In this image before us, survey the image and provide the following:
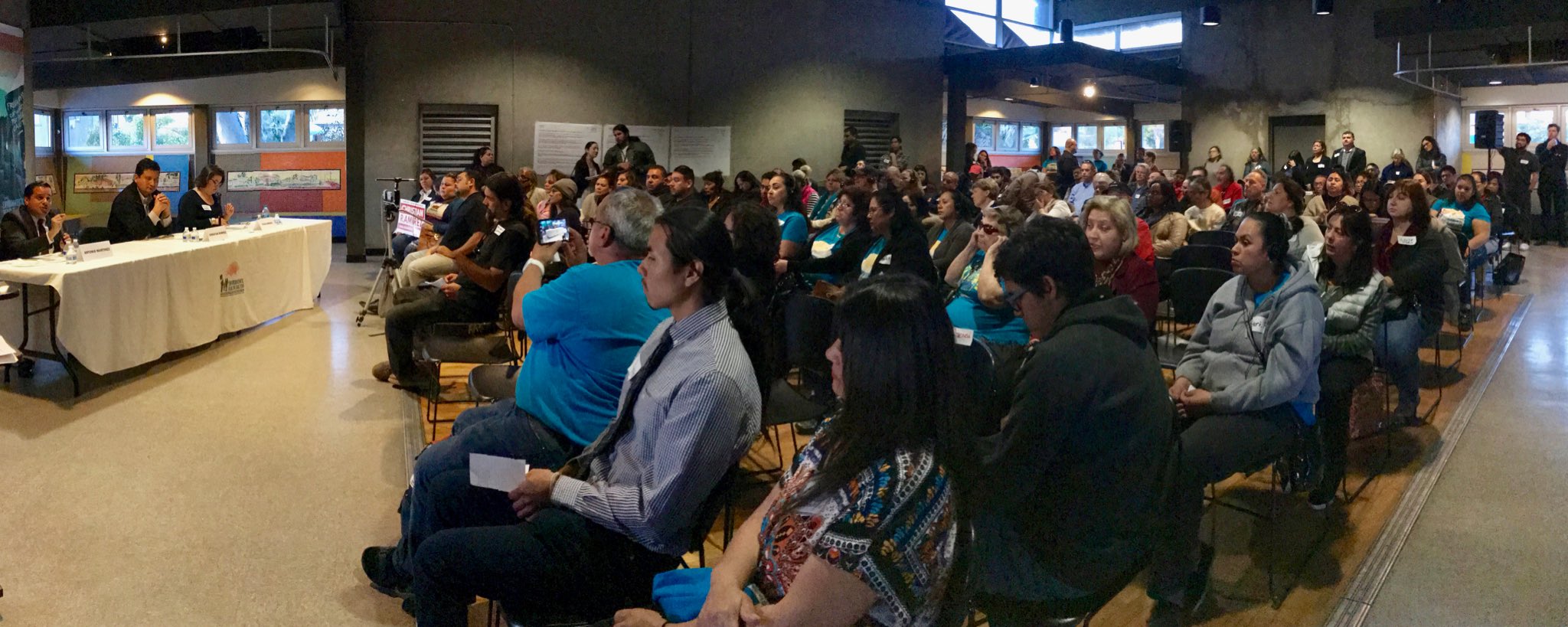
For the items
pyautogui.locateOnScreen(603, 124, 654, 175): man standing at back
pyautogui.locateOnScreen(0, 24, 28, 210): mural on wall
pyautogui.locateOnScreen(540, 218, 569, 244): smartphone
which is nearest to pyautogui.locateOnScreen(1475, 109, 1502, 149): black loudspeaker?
pyautogui.locateOnScreen(603, 124, 654, 175): man standing at back

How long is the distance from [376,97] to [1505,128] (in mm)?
16605

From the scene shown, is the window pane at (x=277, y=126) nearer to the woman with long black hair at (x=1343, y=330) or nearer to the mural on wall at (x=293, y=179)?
the mural on wall at (x=293, y=179)

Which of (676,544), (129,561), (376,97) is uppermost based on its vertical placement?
(376,97)

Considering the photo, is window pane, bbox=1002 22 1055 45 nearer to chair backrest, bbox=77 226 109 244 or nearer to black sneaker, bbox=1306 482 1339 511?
chair backrest, bbox=77 226 109 244

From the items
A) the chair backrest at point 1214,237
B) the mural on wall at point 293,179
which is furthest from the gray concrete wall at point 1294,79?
the mural on wall at point 293,179

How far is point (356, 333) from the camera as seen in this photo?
25.4 ft

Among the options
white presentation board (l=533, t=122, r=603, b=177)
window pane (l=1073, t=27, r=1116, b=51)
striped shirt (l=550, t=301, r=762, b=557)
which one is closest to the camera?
striped shirt (l=550, t=301, r=762, b=557)

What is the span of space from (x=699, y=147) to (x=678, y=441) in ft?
37.5

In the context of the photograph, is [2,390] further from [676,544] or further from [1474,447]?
[1474,447]

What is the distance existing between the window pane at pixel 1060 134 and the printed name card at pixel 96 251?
809 inches

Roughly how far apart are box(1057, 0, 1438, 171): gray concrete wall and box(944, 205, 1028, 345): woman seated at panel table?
A: 566 inches

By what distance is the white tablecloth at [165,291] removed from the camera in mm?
5570

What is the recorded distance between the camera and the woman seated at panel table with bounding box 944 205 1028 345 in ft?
13.5

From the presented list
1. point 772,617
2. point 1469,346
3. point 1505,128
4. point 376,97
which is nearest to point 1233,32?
point 1505,128
